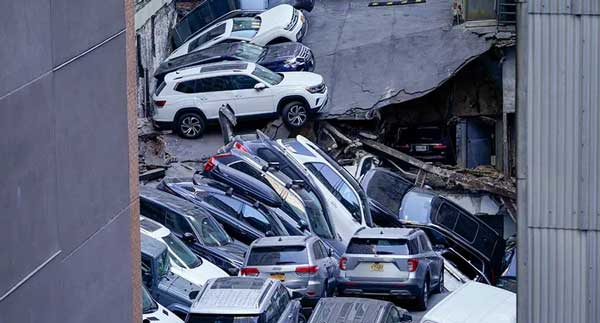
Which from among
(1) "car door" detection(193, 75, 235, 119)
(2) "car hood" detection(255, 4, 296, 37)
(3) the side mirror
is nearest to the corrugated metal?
(3) the side mirror

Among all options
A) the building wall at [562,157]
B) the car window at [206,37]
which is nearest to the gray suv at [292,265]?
the building wall at [562,157]

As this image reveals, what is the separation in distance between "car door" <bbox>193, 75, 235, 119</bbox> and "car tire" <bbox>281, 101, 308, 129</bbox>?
1152 mm

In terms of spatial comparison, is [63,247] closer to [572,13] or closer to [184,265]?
[572,13]

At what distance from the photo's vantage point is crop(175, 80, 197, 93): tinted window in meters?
30.6

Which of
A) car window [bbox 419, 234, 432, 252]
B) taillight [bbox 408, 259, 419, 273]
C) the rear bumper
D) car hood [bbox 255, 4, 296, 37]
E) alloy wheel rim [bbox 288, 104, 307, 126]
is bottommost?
the rear bumper

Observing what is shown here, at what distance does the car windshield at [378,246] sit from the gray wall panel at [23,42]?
38.5ft

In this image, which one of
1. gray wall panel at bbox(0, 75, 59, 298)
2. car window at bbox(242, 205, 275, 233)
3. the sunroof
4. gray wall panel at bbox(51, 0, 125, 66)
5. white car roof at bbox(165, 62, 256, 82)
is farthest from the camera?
the sunroof

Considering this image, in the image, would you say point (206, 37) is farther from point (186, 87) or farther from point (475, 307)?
point (475, 307)

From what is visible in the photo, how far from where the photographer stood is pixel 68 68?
10898mm

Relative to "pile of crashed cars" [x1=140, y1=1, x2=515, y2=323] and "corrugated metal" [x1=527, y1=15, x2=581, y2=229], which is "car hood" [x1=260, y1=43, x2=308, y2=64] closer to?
"pile of crashed cars" [x1=140, y1=1, x2=515, y2=323]

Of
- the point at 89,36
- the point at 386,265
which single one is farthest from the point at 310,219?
the point at 89,36

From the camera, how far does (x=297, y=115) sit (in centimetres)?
3050

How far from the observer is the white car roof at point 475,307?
57.4 ft

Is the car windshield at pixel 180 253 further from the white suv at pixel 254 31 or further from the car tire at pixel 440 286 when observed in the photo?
the white suv at pixel 254 31
